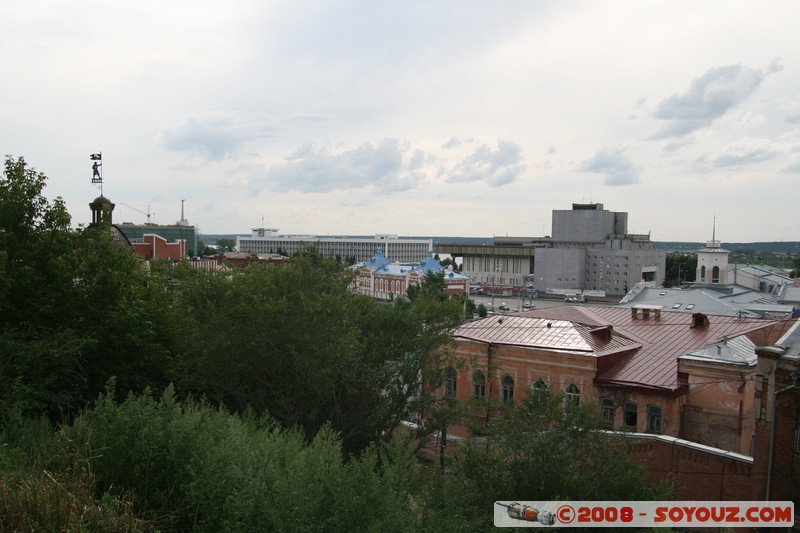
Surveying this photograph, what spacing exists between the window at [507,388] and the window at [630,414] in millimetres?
4878

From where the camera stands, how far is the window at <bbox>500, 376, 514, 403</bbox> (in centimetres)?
2783

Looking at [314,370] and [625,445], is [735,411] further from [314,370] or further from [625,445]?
[314,370]

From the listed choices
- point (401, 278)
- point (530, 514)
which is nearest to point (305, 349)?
point (530, 514)

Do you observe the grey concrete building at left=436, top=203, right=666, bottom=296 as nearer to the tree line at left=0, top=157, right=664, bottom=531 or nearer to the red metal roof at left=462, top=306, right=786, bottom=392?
the red metal roof at left=462, top=306, right=786, bottom=392

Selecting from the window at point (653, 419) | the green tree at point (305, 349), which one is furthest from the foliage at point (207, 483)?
the window at point (653, 419)

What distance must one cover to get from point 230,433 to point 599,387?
18.2 metres

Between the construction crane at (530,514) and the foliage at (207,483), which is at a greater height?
the foliage at (207,483)

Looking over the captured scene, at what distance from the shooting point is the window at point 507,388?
27.8 m

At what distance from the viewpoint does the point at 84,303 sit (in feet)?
62.7

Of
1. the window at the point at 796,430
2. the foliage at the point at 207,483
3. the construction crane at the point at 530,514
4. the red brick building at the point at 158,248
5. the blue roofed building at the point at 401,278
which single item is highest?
the red brick building at the point at 158,248

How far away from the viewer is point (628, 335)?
97.6 ft

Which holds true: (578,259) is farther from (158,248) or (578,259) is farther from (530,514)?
(530,514)

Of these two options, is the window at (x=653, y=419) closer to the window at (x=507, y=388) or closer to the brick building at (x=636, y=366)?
the brick building at (x=636, y=366)

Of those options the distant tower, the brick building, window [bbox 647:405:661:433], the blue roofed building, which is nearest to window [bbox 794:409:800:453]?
the brick building
